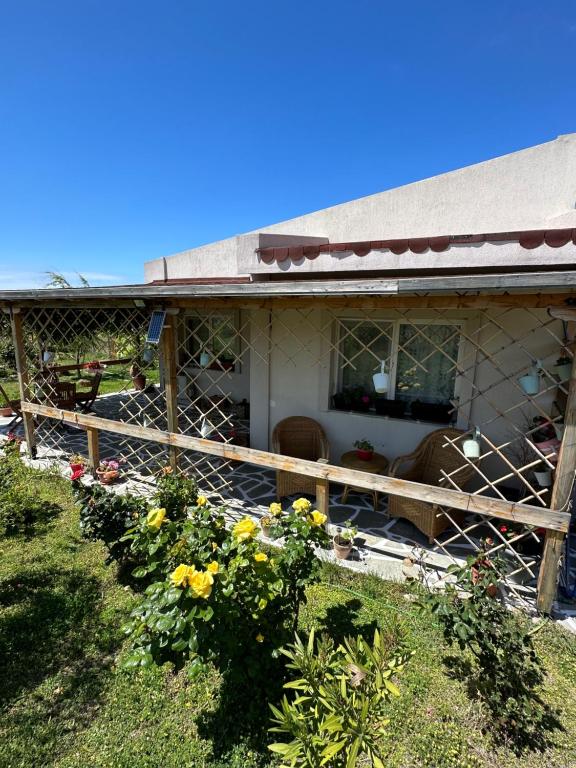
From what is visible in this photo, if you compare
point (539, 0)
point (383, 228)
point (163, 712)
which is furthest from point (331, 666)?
point (539, 0)

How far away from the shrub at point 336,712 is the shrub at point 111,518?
233cm

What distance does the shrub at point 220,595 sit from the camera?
6.82 feet

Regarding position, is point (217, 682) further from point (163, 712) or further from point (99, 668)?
point (99, 668)

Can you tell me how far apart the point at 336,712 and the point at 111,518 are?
9.33 ft

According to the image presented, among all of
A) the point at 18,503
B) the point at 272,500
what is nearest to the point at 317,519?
the point at 272,500

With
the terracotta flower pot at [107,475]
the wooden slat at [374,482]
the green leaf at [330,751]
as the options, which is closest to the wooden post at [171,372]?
the wooden slat at [374,482]

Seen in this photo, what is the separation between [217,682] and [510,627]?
219 centimetres

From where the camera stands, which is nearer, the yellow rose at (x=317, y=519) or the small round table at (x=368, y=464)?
the yellow rose at (x=317, y=519)

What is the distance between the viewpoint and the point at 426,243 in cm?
563

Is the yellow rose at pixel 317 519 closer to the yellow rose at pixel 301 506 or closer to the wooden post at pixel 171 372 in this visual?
the yellow rose at pixel 301 506

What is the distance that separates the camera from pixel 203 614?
6.64 ft

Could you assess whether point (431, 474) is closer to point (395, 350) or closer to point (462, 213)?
point (395, 350)

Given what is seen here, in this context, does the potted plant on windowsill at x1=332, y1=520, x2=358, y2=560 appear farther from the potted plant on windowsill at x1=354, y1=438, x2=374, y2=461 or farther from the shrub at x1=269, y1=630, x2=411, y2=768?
the shrub at x1=269, y1=630, x2=411, y2=768

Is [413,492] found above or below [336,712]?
above
